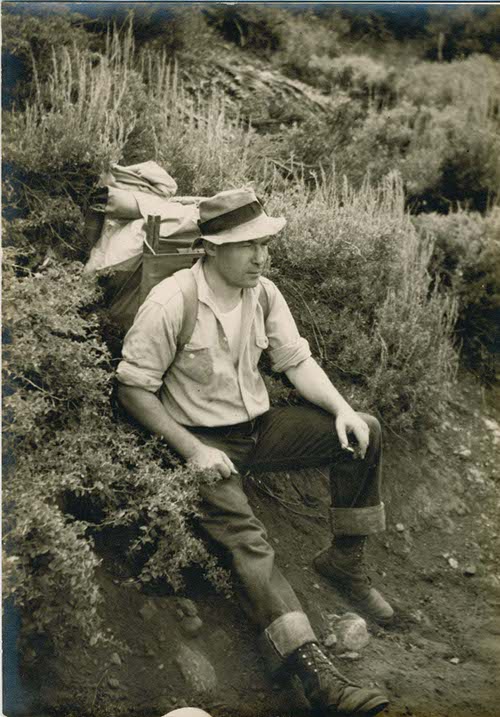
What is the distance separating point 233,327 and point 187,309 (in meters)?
0.26

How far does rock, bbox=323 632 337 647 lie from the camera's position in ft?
13.8

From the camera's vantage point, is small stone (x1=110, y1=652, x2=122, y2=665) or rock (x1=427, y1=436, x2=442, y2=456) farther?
rock (x1=427, y1=436, x2=442, y2=456)

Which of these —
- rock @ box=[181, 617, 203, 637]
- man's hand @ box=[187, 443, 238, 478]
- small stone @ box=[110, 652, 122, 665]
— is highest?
man's hand @ box=[187, 443, 238, 478]

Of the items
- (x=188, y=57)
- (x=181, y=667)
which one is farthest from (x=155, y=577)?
(x=188, y=57)

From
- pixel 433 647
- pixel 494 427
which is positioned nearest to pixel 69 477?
pixel 433 647

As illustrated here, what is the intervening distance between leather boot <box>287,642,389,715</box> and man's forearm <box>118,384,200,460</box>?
1.03 m

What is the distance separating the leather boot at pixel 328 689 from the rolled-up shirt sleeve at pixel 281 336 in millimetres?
1395

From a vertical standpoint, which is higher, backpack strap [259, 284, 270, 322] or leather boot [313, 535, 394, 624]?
backpack strap [259, 284, 270, 322]

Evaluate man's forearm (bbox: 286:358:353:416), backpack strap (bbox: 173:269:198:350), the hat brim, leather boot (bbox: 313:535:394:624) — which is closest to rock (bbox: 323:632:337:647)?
leather boot (bbox: 313:535:394:624)

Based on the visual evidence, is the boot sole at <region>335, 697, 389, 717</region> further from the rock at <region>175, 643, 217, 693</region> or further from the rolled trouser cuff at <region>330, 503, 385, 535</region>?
the rolled trouser cuff at <region>330, 503, 385, 535</region>

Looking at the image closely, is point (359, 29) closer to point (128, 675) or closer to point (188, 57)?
point (188, 57)

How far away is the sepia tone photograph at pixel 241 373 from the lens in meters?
3.90

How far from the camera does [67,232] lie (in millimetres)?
4797

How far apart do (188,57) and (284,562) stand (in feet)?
10.8
